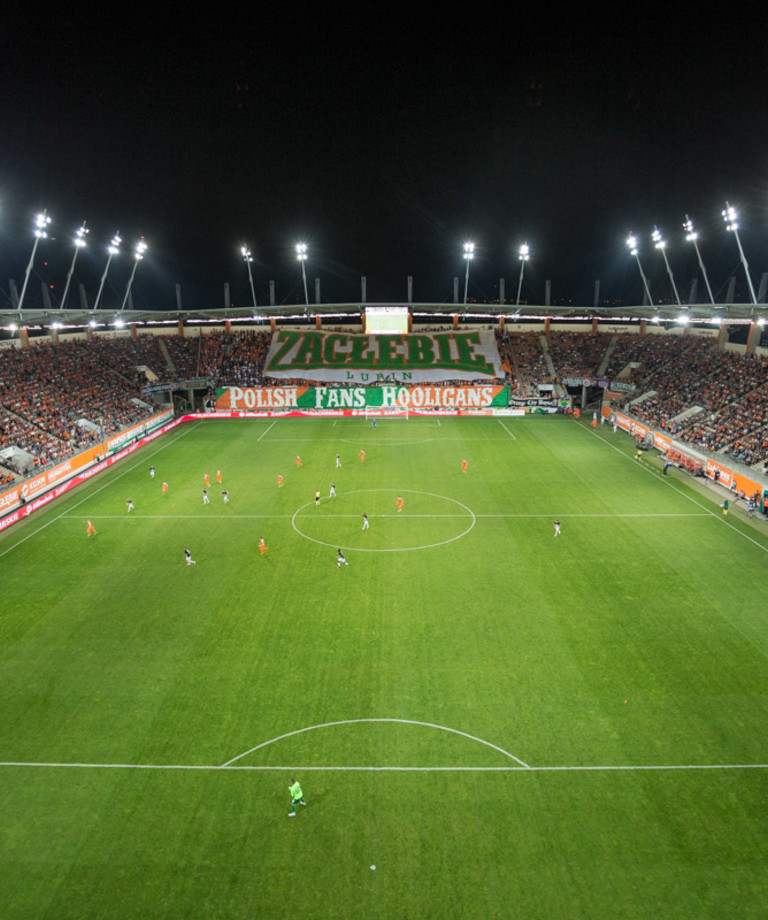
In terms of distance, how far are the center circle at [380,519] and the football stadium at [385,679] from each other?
19 centimetres

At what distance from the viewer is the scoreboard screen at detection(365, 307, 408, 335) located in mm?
68000

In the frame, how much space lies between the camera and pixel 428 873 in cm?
1073

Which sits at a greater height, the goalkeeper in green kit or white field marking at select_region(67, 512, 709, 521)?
the goalkeeper in green kit

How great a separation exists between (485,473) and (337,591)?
1846 centimetres

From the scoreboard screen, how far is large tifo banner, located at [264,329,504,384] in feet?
4.24

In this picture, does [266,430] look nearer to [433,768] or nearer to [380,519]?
[380,519]

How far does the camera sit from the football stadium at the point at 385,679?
35.6 feet

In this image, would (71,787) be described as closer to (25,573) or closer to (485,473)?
(25,573)

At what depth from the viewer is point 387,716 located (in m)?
14.9

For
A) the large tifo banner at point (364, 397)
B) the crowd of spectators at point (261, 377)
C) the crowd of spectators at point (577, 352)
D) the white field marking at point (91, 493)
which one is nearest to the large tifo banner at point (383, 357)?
the crowd of spectators at point (261, 377)

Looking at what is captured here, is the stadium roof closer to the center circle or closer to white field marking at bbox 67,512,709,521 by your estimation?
white field marking at bbox 67,512,709,521

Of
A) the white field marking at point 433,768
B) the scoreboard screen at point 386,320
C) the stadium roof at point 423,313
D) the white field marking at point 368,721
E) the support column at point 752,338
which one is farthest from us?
the scoreboard screen at point 386,320

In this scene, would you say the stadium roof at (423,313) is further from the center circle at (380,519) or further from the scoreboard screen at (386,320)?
the center circle at (380,519)

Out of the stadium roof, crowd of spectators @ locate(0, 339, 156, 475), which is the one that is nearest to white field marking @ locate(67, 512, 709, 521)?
crowd of spectators @ locate(0, 339, 156, 475)
